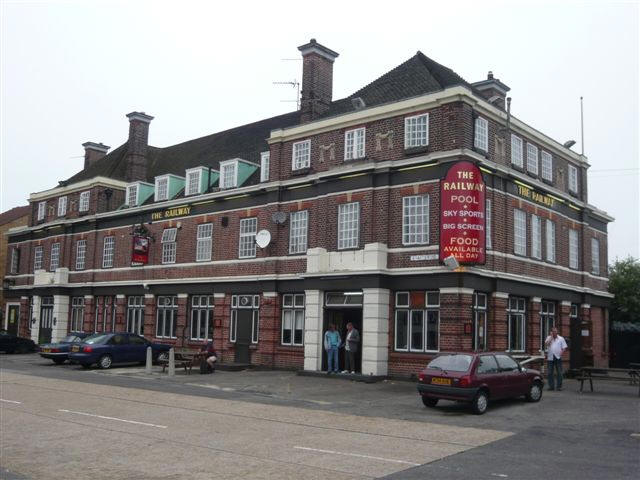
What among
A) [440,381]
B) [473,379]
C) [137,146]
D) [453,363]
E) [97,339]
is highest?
[137,146]

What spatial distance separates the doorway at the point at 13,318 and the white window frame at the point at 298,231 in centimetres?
2627

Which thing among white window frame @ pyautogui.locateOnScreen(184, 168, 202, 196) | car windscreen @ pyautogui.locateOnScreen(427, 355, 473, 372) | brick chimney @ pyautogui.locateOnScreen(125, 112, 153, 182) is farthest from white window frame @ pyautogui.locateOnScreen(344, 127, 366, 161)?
brick chimney @ pyautogui.locateOnScreen(125, 112, 153, 182)

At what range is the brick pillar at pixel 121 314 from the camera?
3569cm

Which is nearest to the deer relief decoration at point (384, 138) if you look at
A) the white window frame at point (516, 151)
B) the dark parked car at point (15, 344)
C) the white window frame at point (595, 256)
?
the white window frame at point (516, 151)

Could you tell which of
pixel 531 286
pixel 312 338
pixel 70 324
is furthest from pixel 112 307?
pixel 531 286

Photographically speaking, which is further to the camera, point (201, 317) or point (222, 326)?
point (201, 317)

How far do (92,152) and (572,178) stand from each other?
104ft

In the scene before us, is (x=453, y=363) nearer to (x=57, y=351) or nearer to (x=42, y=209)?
(x=57, y=351)

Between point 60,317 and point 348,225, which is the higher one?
point 348,225

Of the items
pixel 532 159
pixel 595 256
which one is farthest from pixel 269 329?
pixel 595 256

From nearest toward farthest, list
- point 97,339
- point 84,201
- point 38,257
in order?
point 97,339 → point 84,201 → point 38,257

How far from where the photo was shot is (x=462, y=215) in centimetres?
2164

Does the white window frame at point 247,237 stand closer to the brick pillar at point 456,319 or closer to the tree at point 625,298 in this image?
the brick pillar at point 456,319

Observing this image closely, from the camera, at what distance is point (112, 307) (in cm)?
3700
